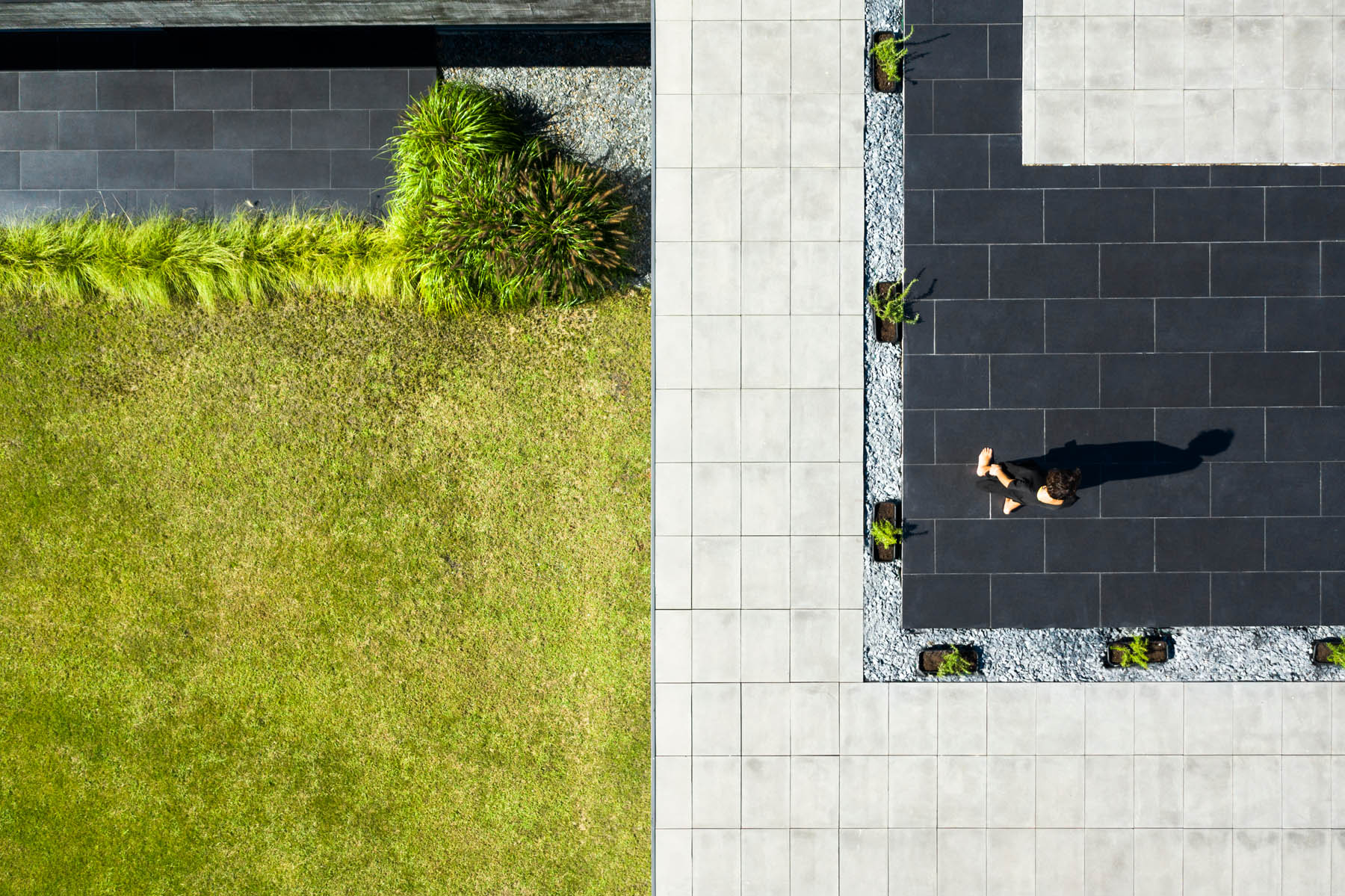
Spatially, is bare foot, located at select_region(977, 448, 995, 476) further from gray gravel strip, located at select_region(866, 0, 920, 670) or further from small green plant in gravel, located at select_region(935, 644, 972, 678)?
small green plant in gravel, located at select_region(935, 644, 972, 678)

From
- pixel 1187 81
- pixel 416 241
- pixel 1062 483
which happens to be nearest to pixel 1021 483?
pixel 1062 483

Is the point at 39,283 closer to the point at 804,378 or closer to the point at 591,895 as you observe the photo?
the point at 804,378

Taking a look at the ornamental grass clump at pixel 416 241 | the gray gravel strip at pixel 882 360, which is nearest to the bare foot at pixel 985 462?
the gray gravel strip at pixel 882 360

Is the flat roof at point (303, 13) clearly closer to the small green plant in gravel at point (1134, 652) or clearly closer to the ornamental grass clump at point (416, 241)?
the ornamental grass clump at point (416, 241)

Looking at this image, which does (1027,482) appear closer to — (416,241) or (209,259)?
(416,241)

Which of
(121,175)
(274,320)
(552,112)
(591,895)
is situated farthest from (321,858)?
(552,112)

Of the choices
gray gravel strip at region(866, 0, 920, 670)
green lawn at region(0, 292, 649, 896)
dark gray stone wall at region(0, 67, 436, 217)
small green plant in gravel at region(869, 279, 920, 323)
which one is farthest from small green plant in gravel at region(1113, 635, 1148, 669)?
dark gray stone wall at region(0, 67, 436, 217)

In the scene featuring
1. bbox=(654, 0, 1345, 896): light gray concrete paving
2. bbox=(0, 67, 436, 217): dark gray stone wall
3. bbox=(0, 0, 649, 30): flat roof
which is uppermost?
bbox=(0, 0, 649, 30): flat roof
